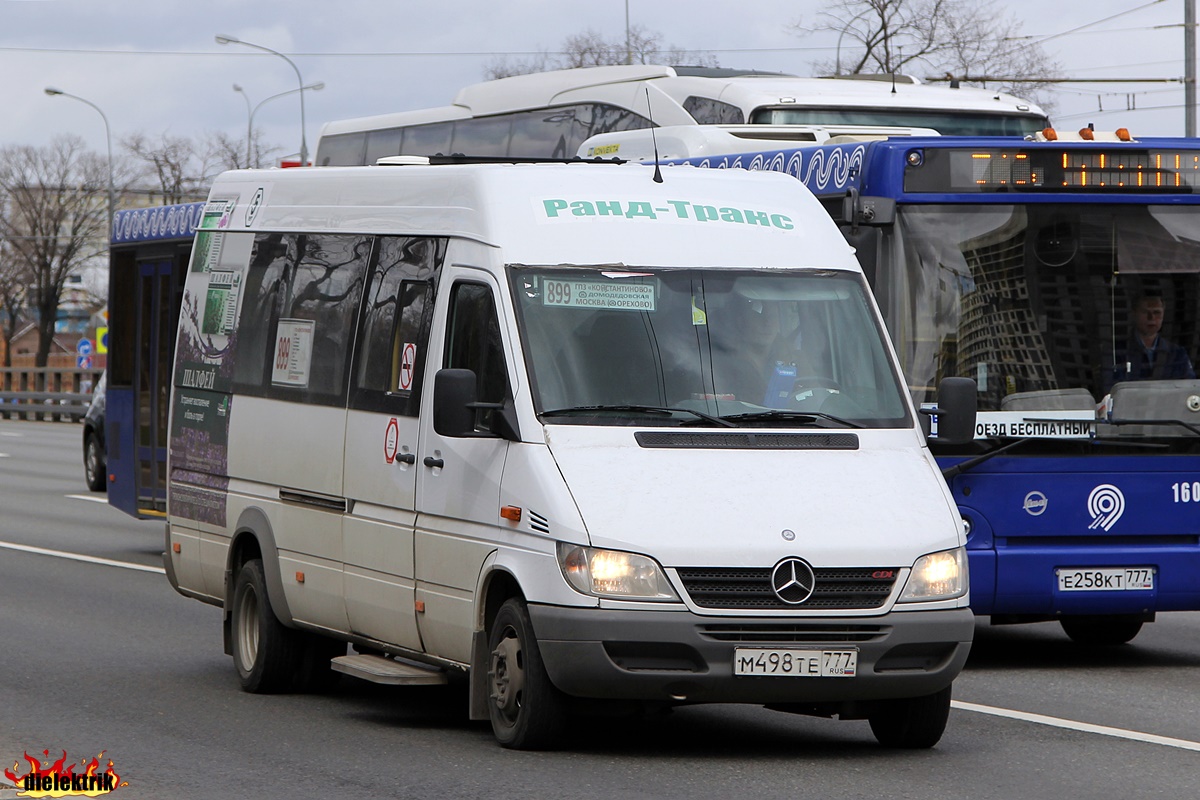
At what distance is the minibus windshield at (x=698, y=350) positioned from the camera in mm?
8828

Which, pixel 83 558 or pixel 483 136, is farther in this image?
pixel 483 136

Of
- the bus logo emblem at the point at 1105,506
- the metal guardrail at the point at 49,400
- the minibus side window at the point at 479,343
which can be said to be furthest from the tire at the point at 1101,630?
the metal guardrail at the point at 49,400

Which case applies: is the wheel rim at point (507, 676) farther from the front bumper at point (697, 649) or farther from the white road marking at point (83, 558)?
the white road marking at point (83, 558)

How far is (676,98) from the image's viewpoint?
21141 mm

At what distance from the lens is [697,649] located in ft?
26.7

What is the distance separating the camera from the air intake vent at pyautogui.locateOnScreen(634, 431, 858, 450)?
8.61 metres

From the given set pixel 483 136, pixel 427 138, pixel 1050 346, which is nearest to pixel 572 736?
pixel 1050 346

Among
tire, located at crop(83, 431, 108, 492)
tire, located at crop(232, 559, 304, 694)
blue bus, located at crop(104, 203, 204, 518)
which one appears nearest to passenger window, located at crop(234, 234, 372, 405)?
tire, located at crop(232, 559, 304, 694)

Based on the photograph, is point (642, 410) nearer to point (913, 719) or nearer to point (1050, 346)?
point (913, 719)

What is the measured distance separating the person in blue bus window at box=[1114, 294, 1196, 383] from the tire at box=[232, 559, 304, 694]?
15.8 feet

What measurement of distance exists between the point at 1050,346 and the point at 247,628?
15.4ft

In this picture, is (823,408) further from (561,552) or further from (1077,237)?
(1077,237)

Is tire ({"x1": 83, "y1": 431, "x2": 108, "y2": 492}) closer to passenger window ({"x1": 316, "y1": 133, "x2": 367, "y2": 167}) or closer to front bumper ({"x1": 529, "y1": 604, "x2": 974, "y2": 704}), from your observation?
passenger window ({"x1": 316, "y1": 133, "x2": 367, "y2": 167})

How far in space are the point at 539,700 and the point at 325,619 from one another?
7.08 ft
